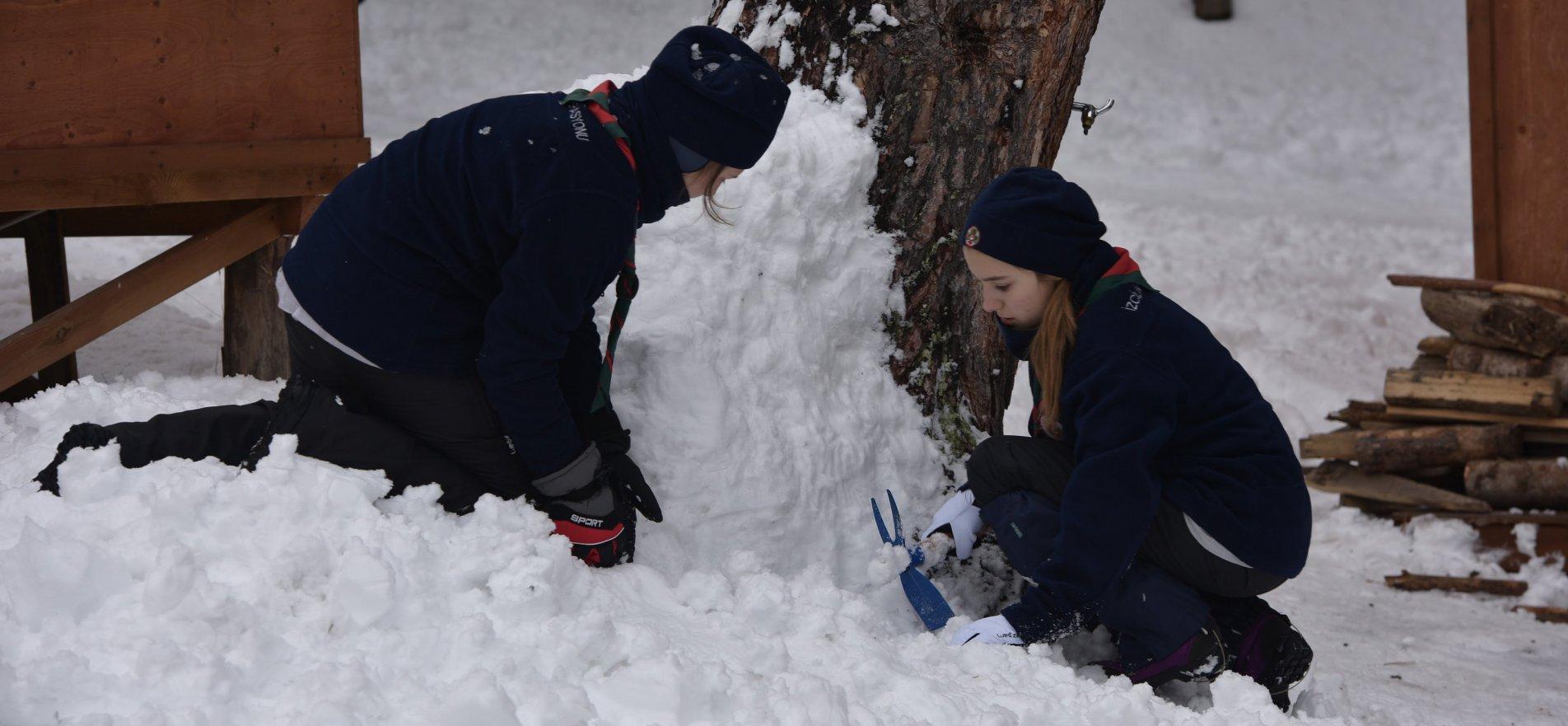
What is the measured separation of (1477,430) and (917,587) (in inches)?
121

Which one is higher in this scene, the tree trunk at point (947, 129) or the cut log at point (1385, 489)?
the tree trunk at point (947, 129)

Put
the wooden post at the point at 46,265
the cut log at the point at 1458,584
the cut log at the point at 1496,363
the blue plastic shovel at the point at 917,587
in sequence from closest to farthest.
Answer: the blue plastic shovel at the point at 917,587
the cut log at the point at 1458,584
the wooden post at the point at 46,265
the cut log at the point at 1496,363

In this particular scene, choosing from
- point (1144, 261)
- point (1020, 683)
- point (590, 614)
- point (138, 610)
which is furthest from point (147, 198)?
point (1144, 261)

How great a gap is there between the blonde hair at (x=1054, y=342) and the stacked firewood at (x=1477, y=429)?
293cm

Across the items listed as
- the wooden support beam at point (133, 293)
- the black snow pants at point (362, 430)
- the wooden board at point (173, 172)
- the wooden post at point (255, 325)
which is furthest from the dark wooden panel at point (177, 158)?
the black snow pants at point (362, 430)

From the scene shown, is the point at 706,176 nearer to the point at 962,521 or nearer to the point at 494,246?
the point at 494,246

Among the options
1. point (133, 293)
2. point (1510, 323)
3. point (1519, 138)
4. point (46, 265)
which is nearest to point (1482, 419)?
point (1510, 323)

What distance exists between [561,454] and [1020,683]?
1.03 meters

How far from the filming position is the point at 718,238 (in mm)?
3336

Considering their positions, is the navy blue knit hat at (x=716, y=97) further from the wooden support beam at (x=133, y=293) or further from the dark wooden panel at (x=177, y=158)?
the wooden support beam at (x=133, y=293)

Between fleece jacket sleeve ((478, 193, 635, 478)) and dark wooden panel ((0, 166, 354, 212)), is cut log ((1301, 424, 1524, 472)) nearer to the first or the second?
A: fleece jacket sleeve ((478, 193, 635, 478))

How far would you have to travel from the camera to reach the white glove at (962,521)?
3072mm

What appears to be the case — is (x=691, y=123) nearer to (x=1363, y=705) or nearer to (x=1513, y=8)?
(x=1363, y=705)

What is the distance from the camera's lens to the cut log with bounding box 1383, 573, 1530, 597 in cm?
446
